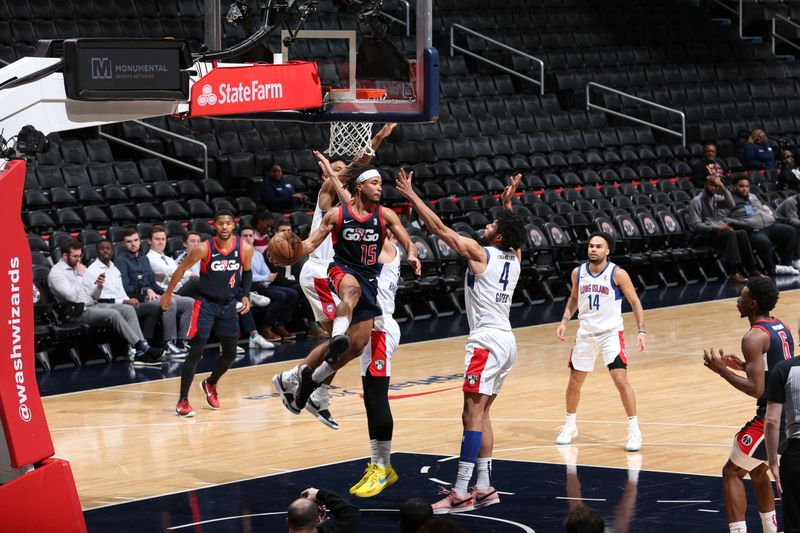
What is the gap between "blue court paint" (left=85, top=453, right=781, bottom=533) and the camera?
828 centimetres

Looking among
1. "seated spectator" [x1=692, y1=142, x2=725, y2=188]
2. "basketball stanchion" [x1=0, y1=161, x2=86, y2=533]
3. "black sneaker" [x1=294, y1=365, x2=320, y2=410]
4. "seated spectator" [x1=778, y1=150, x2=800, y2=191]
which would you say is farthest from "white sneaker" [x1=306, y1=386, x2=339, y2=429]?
"seated spectator" [x1=778, y1=150, x2=800, y2=191]

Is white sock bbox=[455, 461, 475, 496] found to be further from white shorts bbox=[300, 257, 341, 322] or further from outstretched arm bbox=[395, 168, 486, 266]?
white shorts bbox=[300, 257, 341, 322]

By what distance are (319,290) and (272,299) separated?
6298 mm

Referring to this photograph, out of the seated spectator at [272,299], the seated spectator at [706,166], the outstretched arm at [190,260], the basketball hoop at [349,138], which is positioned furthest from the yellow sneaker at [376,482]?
the seated spectator at [706,166]

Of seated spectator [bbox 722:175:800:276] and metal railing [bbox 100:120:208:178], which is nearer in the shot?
metal railing [bbox 100:120:208:178]

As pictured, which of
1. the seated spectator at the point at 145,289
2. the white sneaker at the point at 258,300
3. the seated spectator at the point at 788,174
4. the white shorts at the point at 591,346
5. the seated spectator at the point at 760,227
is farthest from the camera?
the seated spectator at the point at 788,174

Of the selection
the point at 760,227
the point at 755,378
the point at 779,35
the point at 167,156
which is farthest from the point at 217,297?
the point at 779,35

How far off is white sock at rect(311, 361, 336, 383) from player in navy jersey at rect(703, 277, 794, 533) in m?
2.69

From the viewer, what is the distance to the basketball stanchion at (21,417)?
706 centimetres

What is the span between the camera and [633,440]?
33.7ft

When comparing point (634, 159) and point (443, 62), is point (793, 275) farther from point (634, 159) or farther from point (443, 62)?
point (443, 62)

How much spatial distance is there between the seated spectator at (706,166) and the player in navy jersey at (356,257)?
14.1 m

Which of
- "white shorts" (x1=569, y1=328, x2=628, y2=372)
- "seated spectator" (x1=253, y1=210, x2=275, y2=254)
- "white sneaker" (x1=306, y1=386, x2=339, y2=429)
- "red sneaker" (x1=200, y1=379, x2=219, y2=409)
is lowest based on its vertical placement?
"red sneaker" (x1=200, y1=379, x2=219, y2=409)

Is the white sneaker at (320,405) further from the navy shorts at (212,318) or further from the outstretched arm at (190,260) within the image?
the outstretched arm at (190,260)
